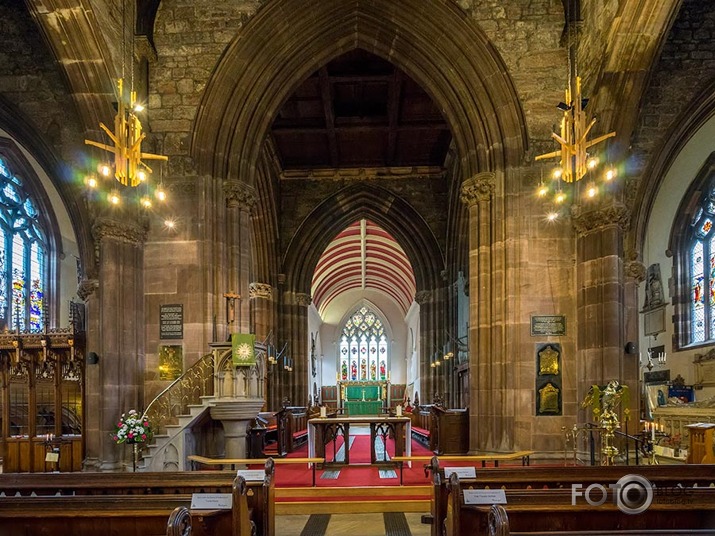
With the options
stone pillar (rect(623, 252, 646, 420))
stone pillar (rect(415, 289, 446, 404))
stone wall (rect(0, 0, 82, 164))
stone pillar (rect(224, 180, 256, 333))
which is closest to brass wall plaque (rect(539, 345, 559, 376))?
stone pillar (rect(623, 252, 646, 420))

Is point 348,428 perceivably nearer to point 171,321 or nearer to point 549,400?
Result: point 549,400

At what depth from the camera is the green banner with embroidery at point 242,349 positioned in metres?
11.7

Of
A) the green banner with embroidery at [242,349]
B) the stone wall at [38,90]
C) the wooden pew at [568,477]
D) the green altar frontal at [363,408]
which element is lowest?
the green altar frontal at [363,408]

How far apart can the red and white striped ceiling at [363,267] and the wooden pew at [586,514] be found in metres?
23.5

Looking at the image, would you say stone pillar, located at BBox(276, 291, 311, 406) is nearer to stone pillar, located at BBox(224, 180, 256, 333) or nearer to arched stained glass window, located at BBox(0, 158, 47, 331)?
arched stained glass window, located at BBox(0, 158, 47, 331)

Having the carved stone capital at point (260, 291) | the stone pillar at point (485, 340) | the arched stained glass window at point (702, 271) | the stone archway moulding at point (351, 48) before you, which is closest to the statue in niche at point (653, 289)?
the arched stained glass window at point (702, 271)

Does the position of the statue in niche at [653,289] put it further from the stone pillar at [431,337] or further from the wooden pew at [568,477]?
the wooden pew at [568,477]

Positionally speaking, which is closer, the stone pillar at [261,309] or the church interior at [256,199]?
the church interior at [256,199]

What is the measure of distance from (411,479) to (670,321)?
490 inches

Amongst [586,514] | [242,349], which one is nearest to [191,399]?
[242,349]

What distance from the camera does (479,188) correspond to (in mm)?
13688

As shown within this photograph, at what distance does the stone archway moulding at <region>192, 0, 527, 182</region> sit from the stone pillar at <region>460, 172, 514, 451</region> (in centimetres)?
76

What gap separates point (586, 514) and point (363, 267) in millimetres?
34137

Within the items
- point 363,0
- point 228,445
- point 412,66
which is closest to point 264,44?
point 363,0
